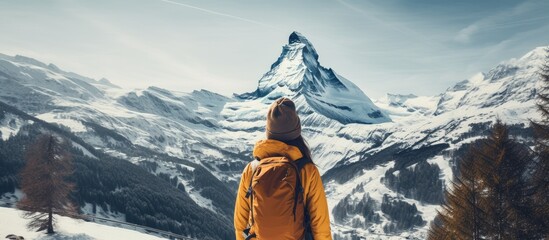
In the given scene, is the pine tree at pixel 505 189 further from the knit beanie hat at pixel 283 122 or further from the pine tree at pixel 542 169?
the knit beanie hat at pixel 283 122

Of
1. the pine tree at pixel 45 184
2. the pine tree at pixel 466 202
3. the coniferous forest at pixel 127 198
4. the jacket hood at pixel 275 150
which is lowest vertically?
the coniferous forest at pixel 127 198

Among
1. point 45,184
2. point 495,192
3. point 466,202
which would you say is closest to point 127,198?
point 45,184

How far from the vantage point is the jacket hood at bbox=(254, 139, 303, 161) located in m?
5.78

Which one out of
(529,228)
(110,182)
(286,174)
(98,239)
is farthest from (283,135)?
(110,182)

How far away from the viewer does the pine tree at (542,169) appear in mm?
14656

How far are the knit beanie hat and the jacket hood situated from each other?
0.16 metres

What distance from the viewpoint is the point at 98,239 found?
3428 cm

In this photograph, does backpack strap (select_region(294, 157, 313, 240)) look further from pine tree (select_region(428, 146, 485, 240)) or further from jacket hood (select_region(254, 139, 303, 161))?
pine tree (select_region(428, 146, 485, 240))

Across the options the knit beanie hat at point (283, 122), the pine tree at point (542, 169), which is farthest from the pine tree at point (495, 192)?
the knit beanie hat at point (283, 122)

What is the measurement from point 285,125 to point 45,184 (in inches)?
1534

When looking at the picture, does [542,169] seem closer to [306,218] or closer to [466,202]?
[466,202]

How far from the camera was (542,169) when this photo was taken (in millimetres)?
14773

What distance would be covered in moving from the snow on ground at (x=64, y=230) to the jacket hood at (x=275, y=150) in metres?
33.5

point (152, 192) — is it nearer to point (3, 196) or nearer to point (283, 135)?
point (3, 196)
